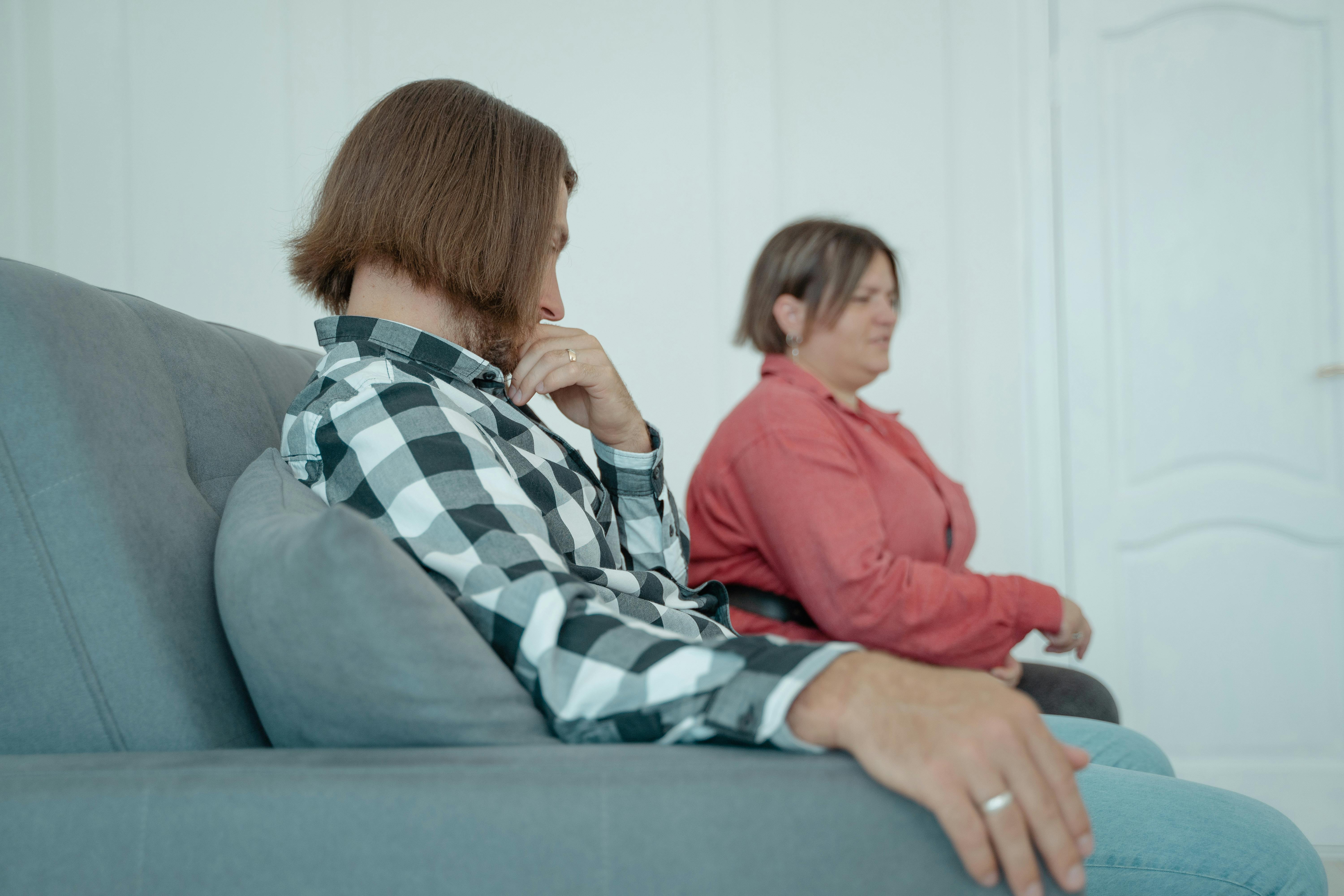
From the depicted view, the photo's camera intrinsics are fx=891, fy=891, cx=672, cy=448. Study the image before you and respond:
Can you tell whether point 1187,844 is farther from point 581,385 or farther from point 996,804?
point 581,385

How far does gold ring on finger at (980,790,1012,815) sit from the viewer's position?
483mm

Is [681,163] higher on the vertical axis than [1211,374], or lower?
higher

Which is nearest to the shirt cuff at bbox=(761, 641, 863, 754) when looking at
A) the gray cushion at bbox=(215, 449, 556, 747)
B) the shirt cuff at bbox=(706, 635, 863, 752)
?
the shirt cuff at bbox=(706, 635, 863, 752)

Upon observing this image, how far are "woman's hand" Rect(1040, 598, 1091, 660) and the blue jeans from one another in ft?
1.92

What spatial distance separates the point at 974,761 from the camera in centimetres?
49

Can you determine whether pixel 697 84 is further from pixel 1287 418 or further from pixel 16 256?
pixel 16 256

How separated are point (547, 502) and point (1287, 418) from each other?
244 centimetres

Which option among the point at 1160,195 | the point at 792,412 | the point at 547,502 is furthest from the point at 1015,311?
the point at 547,502

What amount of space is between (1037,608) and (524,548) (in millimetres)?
1047

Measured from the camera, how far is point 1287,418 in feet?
8.05

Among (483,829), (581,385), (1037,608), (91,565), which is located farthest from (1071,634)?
(91,565)

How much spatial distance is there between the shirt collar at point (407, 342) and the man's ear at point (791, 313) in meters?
0.92

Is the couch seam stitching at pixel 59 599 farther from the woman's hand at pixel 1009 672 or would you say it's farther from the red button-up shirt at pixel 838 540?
the woman's hand at pixel 1009 672

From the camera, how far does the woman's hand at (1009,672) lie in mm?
1452
